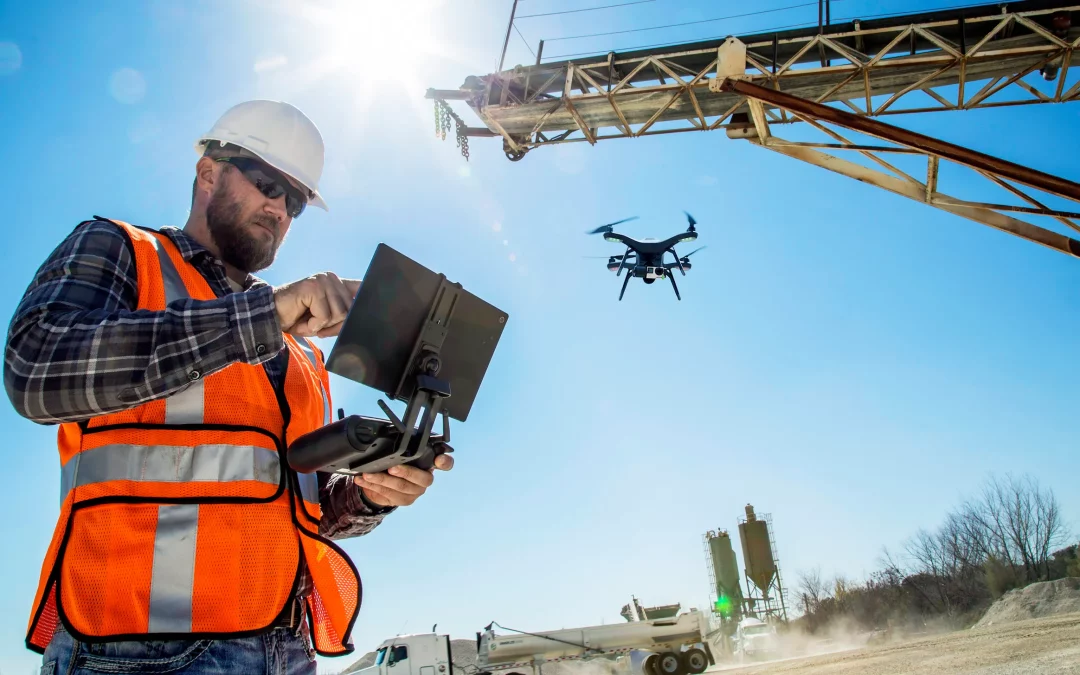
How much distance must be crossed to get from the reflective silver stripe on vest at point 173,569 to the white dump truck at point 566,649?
1512 centimetres

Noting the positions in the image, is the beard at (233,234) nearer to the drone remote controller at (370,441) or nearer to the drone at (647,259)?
the drone remote controller at (370,441)

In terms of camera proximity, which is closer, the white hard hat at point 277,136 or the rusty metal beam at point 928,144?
the white hard hat at point 277,136

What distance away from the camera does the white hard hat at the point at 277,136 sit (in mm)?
2355

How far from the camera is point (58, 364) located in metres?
1.43

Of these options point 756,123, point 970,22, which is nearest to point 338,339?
point 756,123

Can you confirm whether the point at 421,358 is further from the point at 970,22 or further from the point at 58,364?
the point at 970,22

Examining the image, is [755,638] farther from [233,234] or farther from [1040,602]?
[233,234]

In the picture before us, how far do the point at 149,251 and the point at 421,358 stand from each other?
76cm

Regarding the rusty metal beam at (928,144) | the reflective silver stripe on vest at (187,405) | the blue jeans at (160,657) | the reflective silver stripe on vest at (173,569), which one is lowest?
the blue jeans at (160,657)

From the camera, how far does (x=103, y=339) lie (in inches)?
56.3

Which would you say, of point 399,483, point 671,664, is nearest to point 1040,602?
point 671,664

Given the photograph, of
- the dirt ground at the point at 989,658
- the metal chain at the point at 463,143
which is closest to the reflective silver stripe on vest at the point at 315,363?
the metal chain at the point at 463,143

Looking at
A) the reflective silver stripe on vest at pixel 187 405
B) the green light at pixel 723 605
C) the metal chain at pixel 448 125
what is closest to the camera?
the reflective silver stripe on vest at pixel 187 405

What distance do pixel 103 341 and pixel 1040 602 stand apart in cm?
3379
